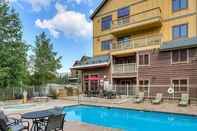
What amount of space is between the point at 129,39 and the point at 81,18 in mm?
7250

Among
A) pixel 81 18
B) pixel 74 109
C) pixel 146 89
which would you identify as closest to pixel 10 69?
pixel 74 109

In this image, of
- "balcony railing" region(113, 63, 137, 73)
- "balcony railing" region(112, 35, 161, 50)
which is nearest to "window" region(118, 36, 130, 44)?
"balcony railing" region(112, 35, 161, 50)

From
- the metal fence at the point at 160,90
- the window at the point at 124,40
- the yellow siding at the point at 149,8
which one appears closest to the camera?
the metal fence at the point at 160,90

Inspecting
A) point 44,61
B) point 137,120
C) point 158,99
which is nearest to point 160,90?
point 158,99

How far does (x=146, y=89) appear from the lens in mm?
21891

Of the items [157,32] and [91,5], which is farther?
[91,5]

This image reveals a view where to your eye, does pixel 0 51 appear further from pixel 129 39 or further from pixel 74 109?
pixel 129 39

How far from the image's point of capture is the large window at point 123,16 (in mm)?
25672

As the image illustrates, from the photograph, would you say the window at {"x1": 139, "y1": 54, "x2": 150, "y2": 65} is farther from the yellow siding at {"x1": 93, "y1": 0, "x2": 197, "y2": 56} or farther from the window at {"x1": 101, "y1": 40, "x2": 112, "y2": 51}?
the window at {"x1": 101, "y1": 40, "x2": 112, "y2": 51}

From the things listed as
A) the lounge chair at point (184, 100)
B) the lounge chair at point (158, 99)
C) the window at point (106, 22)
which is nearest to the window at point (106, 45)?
the window at point (106, 22)

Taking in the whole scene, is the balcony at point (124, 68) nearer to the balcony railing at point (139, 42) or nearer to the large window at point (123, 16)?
the balcony railing at point (139, 42)

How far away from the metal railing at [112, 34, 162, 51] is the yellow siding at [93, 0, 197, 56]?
1.84 feet

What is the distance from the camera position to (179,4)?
21.7 m

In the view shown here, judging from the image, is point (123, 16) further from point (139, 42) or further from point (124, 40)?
point (139, 42)
